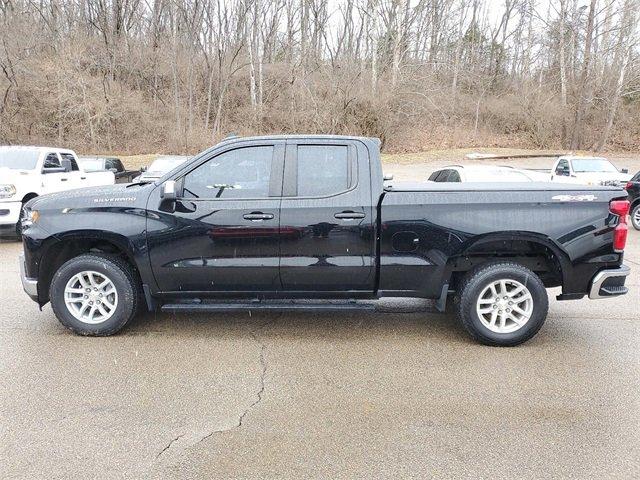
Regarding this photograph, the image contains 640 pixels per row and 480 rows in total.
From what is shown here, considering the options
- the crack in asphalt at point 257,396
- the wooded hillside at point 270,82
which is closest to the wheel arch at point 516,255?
the crack in asphalt at point 257,396

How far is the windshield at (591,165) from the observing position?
1584cm

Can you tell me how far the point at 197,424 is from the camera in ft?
11.1

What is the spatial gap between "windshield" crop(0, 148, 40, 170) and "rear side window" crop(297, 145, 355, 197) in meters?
8.50

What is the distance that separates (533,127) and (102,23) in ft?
110

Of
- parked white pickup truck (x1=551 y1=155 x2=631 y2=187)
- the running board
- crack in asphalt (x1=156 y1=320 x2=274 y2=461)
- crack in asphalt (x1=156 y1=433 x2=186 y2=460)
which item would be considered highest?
parked white pickup truck (x1=551 y1=155 x2=631 y2=187)

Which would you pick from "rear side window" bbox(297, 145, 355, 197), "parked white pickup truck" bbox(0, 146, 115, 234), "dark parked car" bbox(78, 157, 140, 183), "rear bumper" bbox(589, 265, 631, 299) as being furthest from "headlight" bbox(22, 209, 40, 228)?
"dark parked car" bbox(78, 157, 140, 183)

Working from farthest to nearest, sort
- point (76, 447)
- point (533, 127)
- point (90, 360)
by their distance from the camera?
point (533, 127)
point (90, 360)
point (76, 447)

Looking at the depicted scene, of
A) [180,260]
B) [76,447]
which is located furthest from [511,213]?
[76,447]

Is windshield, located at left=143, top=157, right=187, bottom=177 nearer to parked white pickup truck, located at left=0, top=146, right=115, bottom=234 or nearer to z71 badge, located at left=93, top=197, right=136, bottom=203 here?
parked white pickup truck, located at left=0, top=146, right=115, bottom=234

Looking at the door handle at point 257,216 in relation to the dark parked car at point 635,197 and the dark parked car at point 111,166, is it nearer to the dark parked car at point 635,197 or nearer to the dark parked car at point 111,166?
the dark parked car at point 635,197

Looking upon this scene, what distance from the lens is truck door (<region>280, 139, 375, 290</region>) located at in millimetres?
4707

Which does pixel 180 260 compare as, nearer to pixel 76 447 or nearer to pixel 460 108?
pixel 76 447

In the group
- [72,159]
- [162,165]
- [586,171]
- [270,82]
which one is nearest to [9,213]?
[72,159]

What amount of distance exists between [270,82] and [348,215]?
3444 cm
